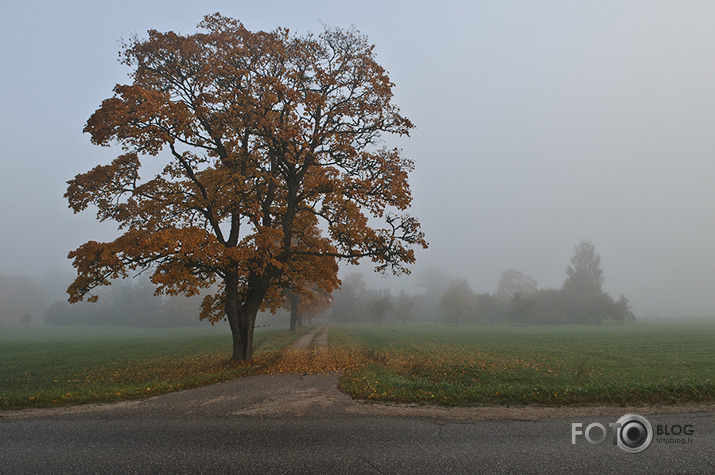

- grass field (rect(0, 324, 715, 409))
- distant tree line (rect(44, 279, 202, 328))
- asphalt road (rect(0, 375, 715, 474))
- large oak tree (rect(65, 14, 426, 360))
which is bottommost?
distant tree line (rect(44, 279, 202, 328))

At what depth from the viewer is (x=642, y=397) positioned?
8875 mm

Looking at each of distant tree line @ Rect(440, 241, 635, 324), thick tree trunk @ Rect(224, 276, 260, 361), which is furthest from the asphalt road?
distant tree line @ Rect(440, 241, 635, 324)

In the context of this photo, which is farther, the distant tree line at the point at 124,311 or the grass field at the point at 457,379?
the distant tree line at the point at 124,311

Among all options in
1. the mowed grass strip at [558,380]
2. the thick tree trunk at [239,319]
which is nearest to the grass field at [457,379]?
the mowed grass strip at [558,380]

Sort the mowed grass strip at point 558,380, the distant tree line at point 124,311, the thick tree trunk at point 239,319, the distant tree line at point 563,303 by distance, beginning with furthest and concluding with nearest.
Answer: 1. the distant tree line at point 124,311
2. the distant tree line at point 563,303
3. the thick tree trunk at point 239,319
4. the mowed grass strip at point 558,380

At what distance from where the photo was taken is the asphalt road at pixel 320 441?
17.7ft

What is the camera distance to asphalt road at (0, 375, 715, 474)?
541 centimetres

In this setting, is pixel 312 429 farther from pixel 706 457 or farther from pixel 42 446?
pixel 706 457

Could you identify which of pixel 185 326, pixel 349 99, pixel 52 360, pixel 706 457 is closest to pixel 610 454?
pixel 706 457

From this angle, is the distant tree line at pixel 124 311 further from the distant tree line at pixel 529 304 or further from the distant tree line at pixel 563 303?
the distant tree line at pixel 563 303

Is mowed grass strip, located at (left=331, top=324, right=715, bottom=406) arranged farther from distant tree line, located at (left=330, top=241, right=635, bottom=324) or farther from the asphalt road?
distant tree line, located at (left=330, top=241, right=635, bottom=324)

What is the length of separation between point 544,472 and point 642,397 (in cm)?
579

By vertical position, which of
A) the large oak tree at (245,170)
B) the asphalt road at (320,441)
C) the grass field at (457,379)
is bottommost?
the grass field at (457,379)

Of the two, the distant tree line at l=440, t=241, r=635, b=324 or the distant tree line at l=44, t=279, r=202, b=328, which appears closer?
the distant tree line at l=440, t=241, r=635, b=324
